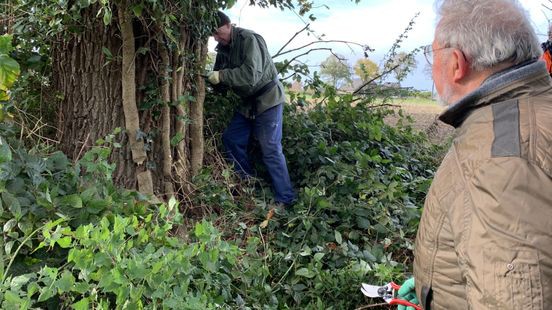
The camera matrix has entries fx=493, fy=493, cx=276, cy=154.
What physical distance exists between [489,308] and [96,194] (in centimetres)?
177

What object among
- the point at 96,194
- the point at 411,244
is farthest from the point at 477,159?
the point at 411,244

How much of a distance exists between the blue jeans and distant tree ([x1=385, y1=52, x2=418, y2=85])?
7.54 ft

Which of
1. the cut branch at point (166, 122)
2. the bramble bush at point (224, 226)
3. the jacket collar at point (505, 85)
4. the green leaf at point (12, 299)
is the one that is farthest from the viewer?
the cut branch at point (166, 122)

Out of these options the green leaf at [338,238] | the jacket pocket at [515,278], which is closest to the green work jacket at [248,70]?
the green leaf at [338,238]

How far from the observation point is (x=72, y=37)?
11.1ft

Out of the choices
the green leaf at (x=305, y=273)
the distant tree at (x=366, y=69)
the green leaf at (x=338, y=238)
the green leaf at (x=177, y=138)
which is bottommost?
the green leaf at (x=305, y=273)

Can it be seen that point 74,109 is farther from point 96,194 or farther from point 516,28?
point 516,28

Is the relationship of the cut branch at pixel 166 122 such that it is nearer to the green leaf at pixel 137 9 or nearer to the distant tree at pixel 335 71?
the green leaf at pixel 137 9

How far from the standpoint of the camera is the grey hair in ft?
4.60

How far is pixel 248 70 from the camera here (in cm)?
417

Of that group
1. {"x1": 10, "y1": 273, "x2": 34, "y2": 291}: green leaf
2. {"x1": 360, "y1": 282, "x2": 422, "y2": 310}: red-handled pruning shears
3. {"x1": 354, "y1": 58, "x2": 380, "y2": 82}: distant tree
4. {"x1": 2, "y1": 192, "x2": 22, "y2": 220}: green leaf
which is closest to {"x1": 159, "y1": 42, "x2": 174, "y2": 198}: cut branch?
{"x1": 2, "y1": 192, "x2": 22, "y2": 220}: green leaf

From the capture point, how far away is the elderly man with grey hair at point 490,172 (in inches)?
47.4

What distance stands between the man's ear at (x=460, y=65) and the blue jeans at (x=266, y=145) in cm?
291

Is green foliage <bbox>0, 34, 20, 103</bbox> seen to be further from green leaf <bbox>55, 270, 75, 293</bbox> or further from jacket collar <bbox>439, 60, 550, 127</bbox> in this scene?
jacket collar <bbox>439, 60, 550, 127</bbox>
